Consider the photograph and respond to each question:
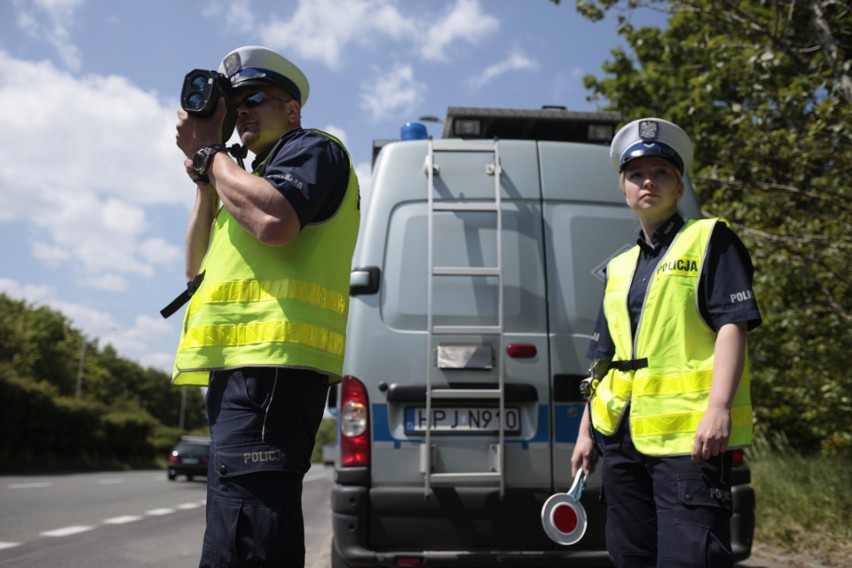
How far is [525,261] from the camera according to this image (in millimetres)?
4438

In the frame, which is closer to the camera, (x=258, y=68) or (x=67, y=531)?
(x=258, y=68)

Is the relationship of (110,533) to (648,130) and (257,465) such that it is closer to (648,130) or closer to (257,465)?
(257,465)

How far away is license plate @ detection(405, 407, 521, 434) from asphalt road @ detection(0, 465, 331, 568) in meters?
2.54

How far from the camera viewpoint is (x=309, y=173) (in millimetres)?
2156

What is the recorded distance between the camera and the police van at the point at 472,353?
407 centimetres

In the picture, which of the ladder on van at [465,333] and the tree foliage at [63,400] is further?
the tree foliage at [63,400]

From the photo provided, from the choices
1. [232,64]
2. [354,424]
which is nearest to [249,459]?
[232,64]

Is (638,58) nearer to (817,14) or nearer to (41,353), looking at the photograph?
(817,14)

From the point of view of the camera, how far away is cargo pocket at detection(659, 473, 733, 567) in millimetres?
2355

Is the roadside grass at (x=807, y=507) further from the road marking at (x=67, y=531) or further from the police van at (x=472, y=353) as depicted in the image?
the road marking at (x=67, y=531)

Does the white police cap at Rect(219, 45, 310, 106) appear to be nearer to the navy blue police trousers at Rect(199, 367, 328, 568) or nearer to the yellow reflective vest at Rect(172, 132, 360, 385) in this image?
the yellow reflective vest at Rect(172, 132, 360, 385)

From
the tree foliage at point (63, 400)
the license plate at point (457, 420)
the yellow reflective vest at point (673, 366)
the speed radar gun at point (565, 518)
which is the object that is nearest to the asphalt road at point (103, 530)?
the license plate at point (457, 420)

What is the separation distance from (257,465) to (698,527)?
1291mm

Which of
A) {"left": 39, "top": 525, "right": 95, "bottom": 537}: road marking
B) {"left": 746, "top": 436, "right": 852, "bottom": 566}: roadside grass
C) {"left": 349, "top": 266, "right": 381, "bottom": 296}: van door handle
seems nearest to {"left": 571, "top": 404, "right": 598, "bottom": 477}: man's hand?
{"left": 349, "top": 266, "right": 381, "bottom": 296}: van door handle
